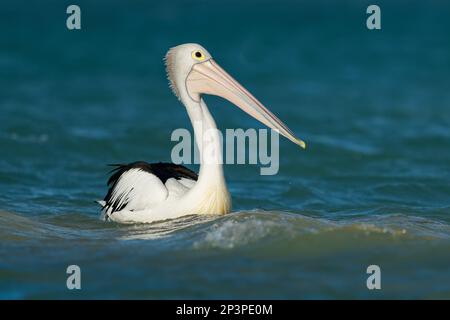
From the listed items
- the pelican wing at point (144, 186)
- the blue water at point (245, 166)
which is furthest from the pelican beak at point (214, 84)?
the blue water at point (245, 166)

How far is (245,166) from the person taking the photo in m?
9.78

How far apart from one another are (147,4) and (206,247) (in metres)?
16.4

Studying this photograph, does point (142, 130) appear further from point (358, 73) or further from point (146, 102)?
point (358, 73)

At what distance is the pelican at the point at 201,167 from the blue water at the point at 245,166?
15 centimetres

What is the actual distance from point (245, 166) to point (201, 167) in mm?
3612

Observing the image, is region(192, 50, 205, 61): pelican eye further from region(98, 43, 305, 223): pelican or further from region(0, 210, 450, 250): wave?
region(0, 210, 450, 250): wave

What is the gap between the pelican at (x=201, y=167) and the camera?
6164 mm

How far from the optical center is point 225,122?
41.8 ft

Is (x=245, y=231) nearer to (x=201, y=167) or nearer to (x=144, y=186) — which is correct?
(x=201, y=167)

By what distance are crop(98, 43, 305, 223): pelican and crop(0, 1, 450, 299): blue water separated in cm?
15

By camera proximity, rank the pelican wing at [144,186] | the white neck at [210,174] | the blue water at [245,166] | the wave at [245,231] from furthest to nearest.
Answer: the pelican wing at [144,186]
the white neck at [210,174]
the wave at [245,231]
the blue water at [245,166]

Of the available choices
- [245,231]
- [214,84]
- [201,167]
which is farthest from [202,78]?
[245,231]

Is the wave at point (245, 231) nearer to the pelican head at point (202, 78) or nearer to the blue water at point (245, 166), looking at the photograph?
the blue water at point (245, 166)
